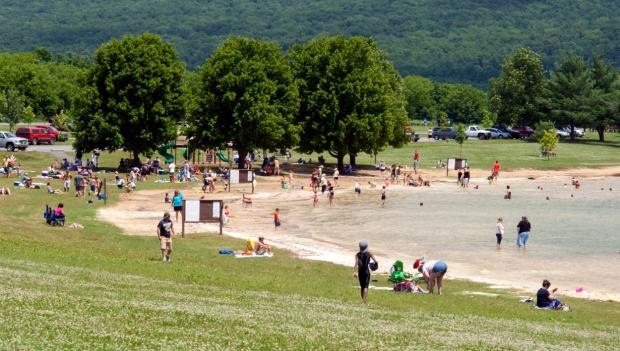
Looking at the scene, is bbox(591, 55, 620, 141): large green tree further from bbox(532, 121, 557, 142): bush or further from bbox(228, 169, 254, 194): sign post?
bbox(228, 169, 254, 194): sign post

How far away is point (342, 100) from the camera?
81.6m

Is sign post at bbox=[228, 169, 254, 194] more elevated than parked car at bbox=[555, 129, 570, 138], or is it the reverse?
parked car at bbox=[555, 129, 570, 138]

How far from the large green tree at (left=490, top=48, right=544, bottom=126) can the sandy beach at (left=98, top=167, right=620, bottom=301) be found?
4701 cm

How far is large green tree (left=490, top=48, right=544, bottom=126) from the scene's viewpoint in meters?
129

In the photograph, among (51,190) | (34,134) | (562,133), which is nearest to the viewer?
(51,190)

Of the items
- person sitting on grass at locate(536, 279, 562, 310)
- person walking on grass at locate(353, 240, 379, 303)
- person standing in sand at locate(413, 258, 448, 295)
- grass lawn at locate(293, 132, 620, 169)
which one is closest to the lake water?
person sitting on grass at locate(536, 279, 562, 310)

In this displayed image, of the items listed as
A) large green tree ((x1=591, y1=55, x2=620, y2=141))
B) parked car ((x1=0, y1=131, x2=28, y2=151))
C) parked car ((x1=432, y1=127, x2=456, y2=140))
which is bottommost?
parked car ((x1=0, y1=131, x2=28, y2=151))

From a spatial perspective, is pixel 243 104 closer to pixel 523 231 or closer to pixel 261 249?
pixel 523 231

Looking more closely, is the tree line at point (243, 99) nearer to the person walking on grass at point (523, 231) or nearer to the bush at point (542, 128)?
the bush at point (542, 128)

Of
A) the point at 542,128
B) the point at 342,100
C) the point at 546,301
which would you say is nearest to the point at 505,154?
the point at 542,128

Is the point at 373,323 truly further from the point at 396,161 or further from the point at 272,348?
the point at 396,161

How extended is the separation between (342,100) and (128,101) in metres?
17.5

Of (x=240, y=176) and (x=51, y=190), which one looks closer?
(x=51, y=190)

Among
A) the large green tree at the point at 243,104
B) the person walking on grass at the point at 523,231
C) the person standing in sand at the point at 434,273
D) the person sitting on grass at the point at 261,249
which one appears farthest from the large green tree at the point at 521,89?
the person standing in sand at the point at 434,273
